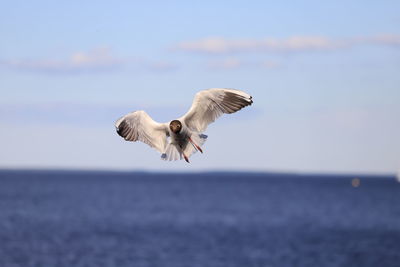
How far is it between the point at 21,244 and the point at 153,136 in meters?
106

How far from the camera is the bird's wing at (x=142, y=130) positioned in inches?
271

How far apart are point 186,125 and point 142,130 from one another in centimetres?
48

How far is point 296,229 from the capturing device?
134 meters

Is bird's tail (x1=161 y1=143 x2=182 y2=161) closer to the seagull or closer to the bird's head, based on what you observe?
the seagull

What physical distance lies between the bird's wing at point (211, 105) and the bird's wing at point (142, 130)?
0.27m

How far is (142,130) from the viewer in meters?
7.04

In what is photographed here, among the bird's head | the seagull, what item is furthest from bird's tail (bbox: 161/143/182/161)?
the bird's head

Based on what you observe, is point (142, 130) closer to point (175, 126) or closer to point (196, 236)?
point (175, 126)

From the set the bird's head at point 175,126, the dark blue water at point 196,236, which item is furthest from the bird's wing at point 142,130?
the dark blue water at point 196,236

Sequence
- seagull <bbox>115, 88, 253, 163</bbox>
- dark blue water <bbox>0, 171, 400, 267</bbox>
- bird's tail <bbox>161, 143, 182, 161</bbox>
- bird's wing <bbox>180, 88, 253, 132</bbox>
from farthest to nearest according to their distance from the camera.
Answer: dark blue water <bbox>0, 171, 400, 267</bbox> → bird's wing <bbox>180, 88, 253, 132</bbox> → seagull <bbox>115, 88, 253, 163</bbox> → bird's tail <bbox>161, 143, 182, 161</bbox>

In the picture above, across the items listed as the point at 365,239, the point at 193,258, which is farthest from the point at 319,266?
the point at 365,239

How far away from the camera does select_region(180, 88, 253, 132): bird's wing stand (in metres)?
6.82

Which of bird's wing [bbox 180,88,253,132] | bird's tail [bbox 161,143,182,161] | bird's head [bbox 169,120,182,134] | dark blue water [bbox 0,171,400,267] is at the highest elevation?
dark blue water [bbox 0,171,400,267]

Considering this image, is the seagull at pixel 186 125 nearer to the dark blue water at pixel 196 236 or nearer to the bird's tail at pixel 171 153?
the bird's tail at pixel 171 153
